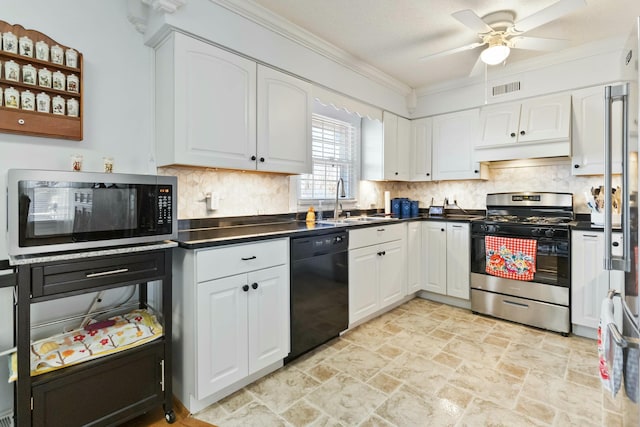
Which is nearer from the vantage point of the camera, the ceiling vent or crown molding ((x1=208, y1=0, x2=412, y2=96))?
crown molding ((x1=208, y1=0, x2=412, y2=96))

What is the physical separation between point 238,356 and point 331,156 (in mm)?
2293

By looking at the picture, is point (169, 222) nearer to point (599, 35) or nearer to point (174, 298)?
point (174, 298)

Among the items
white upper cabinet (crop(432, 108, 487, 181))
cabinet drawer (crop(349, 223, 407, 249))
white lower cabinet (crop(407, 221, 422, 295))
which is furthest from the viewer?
white upper cabinet (crop(432, 108, 487, 181))

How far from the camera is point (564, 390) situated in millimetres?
2031

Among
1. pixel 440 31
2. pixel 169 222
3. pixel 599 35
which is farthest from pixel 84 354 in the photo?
pixel 599 35

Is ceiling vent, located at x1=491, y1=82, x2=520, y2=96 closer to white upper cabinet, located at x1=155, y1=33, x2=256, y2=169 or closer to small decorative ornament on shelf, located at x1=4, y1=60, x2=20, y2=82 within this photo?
white upper cabinet, located at x1=155, y1=33, x2=256, y2=169

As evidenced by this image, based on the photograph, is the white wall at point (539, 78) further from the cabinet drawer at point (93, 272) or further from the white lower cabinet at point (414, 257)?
the cabinet drawer at point (93, 272)

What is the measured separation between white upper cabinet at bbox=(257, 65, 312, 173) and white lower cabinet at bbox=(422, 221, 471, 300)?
1.72m

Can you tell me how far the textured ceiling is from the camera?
230 centimetres

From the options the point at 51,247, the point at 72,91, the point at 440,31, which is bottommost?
the point at 51,247

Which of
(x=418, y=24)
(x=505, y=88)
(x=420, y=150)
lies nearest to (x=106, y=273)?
(x=418, y=24)

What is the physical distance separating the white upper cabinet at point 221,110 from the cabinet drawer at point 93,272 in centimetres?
68

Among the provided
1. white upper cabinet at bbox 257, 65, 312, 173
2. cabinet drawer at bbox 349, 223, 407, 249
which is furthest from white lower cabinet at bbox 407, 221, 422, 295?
white upper cabinet at bbox 257, 65, 312, 173

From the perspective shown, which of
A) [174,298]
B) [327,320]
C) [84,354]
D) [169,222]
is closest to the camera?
[84,354]
